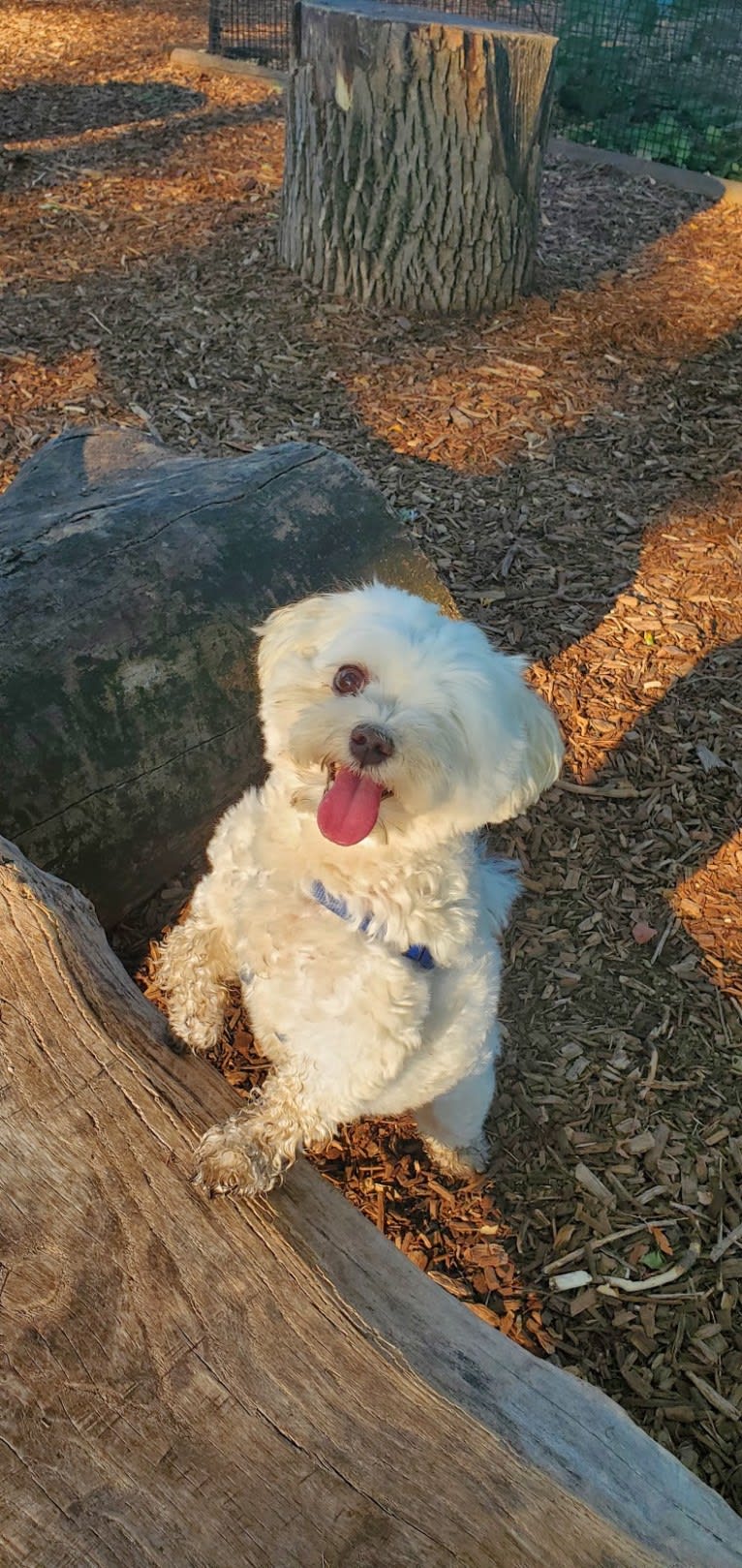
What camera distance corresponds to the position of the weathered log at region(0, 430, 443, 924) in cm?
307

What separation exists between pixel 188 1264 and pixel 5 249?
7840 millimetres

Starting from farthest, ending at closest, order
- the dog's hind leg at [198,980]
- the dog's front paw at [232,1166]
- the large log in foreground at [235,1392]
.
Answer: the dog's hind leg at [198,980], the dog's front paw at [232,1166], the large log in foreground at [235,1392]

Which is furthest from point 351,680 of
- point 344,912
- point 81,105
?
point 81,105

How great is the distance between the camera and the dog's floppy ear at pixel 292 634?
7.93 feet

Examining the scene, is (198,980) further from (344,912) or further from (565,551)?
(565,551)

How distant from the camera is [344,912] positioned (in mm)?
2420

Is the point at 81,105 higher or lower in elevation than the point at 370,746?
higher

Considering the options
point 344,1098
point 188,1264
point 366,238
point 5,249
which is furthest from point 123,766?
point 5,249

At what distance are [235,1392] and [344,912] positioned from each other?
1.01 meters

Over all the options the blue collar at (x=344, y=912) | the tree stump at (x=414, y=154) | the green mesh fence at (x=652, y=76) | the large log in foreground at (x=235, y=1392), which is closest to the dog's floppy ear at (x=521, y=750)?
the blue collar at (x=344, y=912)

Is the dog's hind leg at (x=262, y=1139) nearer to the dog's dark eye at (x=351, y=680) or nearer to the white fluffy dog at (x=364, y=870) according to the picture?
the white fluffy dog at (x=364, y=870)

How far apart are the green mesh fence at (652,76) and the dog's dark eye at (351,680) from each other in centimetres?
955

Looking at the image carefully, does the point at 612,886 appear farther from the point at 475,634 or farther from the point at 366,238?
the point at 366,238

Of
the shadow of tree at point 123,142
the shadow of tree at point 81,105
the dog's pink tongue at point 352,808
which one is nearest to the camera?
the dog's pink tongue at point 352,808
